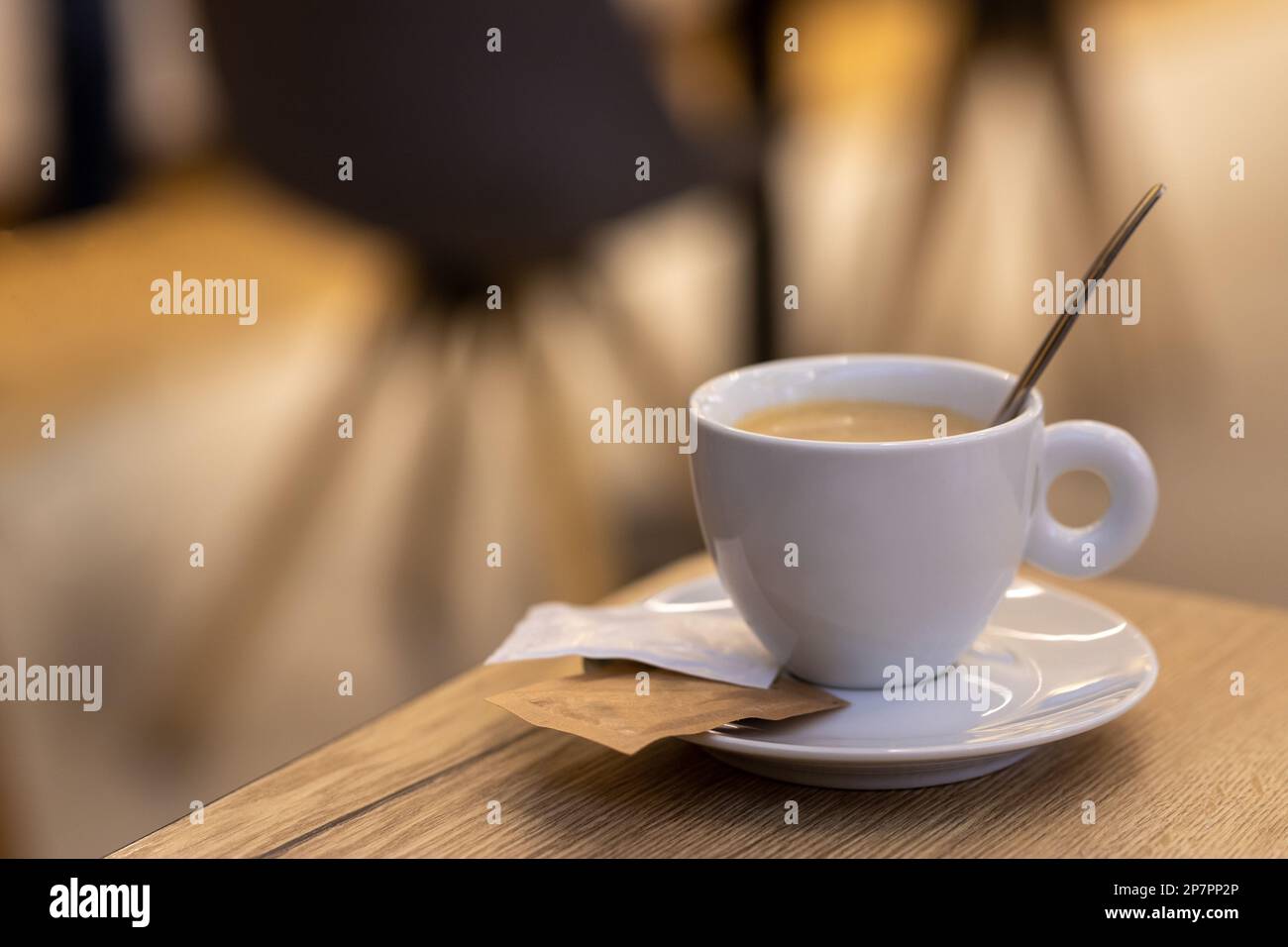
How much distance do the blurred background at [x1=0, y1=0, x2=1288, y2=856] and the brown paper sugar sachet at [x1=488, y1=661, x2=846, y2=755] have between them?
90cm

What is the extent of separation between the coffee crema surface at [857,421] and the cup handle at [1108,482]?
1.4 inches

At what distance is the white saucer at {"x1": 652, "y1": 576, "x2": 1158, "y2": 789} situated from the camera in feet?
1.55

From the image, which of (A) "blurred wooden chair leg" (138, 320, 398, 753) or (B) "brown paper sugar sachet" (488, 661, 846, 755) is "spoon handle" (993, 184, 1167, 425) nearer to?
(B) "brown paper sugar sachet" (488, 661, 846, 755)

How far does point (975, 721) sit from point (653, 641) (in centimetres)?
14

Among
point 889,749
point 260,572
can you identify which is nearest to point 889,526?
point 889,749

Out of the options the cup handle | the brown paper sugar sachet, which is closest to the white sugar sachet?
the brown paper sugar sachet

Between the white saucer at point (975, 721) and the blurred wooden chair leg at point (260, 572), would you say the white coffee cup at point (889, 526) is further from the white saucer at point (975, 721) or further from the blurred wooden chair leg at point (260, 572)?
the blurred wooden chair leg at point (260, 572)

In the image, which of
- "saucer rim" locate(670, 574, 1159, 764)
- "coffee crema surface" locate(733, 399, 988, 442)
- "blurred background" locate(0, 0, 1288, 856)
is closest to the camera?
"saucer rim" locate(670, 574, 1159, 764)

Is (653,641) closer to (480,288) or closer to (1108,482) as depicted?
(1108,482)

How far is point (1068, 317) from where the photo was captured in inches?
20.9

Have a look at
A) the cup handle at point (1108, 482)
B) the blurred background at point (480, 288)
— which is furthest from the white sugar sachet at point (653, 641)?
the blurred background at point (480, 288)
